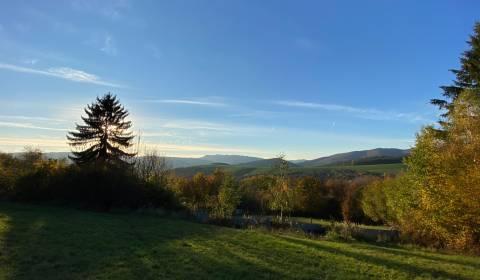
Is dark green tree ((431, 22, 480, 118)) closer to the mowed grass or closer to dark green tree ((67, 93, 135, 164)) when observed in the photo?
the mowed grass

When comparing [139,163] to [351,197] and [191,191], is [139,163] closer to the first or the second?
[191,191]

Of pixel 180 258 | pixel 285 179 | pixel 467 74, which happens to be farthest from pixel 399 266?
pixel 285 179

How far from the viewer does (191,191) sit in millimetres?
69688

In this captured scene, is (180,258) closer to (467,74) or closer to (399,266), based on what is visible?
(399,266)

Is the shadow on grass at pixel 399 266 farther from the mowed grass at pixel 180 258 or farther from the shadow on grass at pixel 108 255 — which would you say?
the shadow on grass at pixel 108 255

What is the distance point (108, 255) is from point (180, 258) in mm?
2258

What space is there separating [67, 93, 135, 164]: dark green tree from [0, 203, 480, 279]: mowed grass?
92.2 ft

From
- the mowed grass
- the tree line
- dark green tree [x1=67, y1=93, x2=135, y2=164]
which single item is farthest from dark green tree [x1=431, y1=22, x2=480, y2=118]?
dark green tree [x1=67, y1=93, x2=135, y2=164]

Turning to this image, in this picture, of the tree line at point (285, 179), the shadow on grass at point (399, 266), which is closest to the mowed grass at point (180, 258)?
the shadow on grass at point (399, 266)

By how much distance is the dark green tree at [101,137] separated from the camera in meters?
43.9

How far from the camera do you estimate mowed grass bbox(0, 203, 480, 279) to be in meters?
9.62

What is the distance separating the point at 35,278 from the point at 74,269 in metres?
1.07

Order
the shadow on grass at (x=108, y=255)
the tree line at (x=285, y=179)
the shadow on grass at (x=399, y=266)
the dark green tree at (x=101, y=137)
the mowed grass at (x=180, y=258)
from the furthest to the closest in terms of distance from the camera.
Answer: the dark green tree at (x=101, y=137) → the tree line at (x=285, y=179) → the shadow on grass at (x=399, y=266) → the mowed grass at (x=180, y=258) → the shadow on grass at (x=108, y=255)

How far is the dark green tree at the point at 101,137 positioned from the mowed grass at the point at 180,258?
92.2ft
